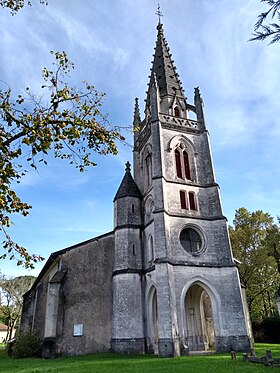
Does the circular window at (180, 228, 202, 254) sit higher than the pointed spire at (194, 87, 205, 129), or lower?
lower

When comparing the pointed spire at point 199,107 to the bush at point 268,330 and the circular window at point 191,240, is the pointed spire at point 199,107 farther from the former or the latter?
the bush at point 268,330

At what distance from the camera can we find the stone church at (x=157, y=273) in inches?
683

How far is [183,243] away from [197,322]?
573cm

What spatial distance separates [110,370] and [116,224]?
11393 millimetres

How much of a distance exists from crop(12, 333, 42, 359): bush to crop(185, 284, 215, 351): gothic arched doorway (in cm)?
1000

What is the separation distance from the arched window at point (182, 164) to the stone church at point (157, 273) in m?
0.09

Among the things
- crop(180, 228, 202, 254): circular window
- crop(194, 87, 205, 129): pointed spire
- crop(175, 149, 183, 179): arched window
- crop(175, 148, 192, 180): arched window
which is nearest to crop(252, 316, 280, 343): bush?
crop(180, 228, 202, 254): circular window

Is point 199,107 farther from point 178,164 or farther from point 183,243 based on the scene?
point 183,243

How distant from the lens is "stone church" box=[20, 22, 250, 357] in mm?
17344

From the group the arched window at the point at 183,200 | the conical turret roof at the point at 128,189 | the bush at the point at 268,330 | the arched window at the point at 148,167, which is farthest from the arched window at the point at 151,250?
the bush at the point at 268,330

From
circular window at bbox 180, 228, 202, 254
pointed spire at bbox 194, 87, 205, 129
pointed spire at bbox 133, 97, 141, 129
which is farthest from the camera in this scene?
pointed spire at bbox 133, 97, 141, 129

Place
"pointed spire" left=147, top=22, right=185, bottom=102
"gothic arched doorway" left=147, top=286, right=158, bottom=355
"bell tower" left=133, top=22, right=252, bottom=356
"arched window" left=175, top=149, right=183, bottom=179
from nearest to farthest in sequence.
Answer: "bell tower" left=133, top=22, right=252, bottom=356
"gothic arched doorway" left=147, top=286, right=158, bottom=355
"arched window" left=175, top=149, right=183, bottom=179
"pointed spire" left=147, top=22, right=185, bottom=102

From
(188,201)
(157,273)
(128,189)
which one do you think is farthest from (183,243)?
(128,189)

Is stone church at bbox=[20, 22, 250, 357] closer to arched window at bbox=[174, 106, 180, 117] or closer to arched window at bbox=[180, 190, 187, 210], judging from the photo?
arched window at bbox=[180, 190, 187, 210]
